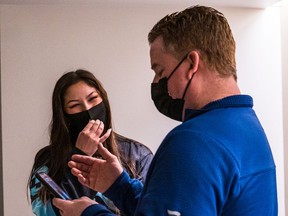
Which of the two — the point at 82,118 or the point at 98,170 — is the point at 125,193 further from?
the point at 82,118

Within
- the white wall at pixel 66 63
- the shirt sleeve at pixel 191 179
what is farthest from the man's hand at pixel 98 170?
the white wall at pixel 66 63

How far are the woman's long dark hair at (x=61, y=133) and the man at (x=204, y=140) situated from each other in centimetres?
72

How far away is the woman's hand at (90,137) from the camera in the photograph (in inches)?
54.9

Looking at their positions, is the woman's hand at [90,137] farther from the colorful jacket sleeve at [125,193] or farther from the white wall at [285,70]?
the white wall at [285,70]

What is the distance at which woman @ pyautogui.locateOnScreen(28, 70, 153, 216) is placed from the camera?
4.79 feet

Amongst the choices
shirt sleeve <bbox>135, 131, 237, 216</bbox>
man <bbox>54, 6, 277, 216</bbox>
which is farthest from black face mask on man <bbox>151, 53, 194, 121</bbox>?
shirt sleeve <bbox>135, 131, 237, 216</bbox>

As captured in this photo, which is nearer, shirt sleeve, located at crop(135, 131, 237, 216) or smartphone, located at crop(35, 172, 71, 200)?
shirt sleeve, located at crop(135, 131, 237, 216)

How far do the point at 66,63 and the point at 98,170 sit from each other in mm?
816

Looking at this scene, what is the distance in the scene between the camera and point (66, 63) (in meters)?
1.68

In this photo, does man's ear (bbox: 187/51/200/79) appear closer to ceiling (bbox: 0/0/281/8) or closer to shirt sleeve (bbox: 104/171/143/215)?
shirt sleeve (bbox: 104/171/143/215)

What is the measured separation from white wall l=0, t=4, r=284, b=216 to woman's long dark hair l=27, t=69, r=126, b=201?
0.23ft

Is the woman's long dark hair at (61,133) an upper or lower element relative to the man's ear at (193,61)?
lower

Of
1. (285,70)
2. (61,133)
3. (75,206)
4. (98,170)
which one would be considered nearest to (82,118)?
(61,133)

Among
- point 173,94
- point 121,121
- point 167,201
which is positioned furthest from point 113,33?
point 167,201
